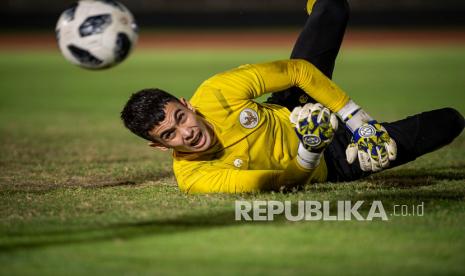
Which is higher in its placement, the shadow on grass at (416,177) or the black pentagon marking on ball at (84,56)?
the black pentagon marking on ball at (84,56)

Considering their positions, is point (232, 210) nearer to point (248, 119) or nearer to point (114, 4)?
point (248, 119)

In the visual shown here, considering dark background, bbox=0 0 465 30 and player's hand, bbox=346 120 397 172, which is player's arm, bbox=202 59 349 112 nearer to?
player's hand, bbox=346 120 397 172

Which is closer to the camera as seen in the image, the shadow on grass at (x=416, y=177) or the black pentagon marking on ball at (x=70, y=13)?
the shadow on grass at (x=416, y=177)

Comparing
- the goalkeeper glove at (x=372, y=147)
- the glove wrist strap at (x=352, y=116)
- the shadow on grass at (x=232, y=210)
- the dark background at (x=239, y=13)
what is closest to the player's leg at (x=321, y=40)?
the glove wrist strap at (x=352, y=116)

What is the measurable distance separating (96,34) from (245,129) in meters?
2.21

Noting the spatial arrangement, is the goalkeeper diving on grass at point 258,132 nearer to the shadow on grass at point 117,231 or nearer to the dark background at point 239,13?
the shadow on grass at point 117,231

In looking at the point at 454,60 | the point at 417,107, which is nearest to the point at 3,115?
the point at 417,107

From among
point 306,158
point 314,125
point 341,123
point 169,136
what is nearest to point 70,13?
point 169,136

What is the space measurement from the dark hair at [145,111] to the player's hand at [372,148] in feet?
4.65

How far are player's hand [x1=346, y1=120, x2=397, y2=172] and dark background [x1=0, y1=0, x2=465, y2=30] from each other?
2418 cm

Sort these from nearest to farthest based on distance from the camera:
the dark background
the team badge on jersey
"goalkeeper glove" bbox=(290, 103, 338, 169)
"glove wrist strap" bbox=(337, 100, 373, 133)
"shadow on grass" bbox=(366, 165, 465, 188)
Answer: "goalkeeper glove" bbox=(290, 103, 338, 169)
"glove wrist strap" bbox=(337, 100, 373, 133)
the team badge on jersey
"shadow on grass" bbox=(366, 165, 465, 188)
the dark background

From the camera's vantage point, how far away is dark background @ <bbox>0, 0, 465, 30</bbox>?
29531mm

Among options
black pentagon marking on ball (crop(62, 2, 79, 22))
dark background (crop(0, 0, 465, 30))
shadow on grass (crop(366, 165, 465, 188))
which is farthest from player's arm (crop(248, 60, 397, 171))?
dark background (crop(0, 0, 465, 30))

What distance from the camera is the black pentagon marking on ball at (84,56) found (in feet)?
24.4
